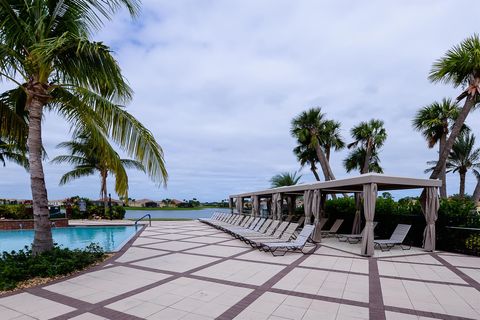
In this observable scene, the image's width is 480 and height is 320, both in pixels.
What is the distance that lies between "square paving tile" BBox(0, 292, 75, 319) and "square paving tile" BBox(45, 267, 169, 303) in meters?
0.38

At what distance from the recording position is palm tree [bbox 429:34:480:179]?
38.1 feet

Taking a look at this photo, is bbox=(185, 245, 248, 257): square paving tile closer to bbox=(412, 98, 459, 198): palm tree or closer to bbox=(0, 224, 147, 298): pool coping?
bbox=(0, 224, 147, 298): pool coping

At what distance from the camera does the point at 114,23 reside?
695 centimetres

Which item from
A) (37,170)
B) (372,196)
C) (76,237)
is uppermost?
(37,170)

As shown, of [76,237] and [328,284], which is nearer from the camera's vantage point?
[328,284]

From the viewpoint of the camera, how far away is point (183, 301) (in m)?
4.87

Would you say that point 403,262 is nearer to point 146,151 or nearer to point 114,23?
point 146,151

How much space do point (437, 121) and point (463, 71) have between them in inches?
141

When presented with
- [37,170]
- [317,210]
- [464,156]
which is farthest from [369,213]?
[464,156]

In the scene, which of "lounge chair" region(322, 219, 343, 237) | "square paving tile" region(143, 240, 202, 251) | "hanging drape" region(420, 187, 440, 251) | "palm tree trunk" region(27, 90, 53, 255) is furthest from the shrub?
"hanging drape" region(420, 187, 440, 251)

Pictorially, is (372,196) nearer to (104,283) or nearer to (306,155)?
(104,283)

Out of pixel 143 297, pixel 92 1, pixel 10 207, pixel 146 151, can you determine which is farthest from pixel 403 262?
pixel 10 207

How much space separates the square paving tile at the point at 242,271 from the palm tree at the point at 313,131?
14730mm

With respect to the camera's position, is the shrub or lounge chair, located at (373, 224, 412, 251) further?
lounge chair, located at (373, 224, 412, 251)
